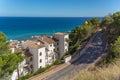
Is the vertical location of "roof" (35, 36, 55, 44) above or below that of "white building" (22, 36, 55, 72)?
above

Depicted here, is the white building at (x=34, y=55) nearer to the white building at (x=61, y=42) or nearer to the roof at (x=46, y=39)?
the roof at (x=46, y=39)

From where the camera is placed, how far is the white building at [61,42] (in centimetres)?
4125

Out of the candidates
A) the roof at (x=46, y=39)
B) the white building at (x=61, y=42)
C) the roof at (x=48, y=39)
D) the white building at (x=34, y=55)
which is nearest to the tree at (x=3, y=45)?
the white building at (x=34, y=55)

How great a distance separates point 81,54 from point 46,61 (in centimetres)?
1001

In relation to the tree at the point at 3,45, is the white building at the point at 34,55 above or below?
below

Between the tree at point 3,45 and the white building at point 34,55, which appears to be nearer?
the tree at point 3,45

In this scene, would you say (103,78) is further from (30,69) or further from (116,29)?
(30,69)

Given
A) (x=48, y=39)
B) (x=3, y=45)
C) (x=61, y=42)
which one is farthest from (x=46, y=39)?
(x=3, y=45)

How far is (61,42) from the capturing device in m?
41.8

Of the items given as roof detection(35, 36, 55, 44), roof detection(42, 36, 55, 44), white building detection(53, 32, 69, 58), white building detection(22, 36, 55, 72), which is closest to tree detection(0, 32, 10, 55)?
white building detection(22, 36, 55, 72)

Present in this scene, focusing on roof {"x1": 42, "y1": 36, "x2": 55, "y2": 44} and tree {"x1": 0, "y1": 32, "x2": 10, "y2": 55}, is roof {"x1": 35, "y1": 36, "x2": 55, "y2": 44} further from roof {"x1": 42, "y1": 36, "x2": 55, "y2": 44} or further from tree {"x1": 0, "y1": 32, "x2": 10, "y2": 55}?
tree {"x1": 0, "y1": 32, "x2": 10, "y2": 55}

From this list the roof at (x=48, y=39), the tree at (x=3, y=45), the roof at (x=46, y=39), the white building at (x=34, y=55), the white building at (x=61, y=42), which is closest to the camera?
the tree at (x=3, y=45)

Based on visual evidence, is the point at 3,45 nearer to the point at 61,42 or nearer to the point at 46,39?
the point at 46,39

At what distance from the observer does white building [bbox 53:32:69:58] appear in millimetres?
41250
